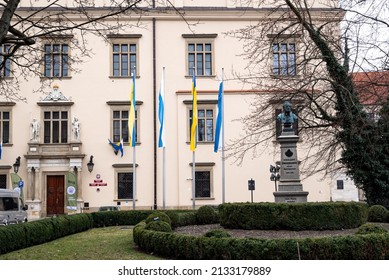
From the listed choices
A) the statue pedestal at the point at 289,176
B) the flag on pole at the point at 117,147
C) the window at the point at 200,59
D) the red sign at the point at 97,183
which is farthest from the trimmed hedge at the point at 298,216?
the window at the point at 200,59

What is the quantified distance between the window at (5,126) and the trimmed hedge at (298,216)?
2159 centimetres

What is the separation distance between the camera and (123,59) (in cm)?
3266

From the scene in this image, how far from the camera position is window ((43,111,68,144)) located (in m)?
31.8

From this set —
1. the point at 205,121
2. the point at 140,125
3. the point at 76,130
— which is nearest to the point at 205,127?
the point at 205,121

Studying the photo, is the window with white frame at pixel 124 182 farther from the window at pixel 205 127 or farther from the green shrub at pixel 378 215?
the green shrub at pixel 378 215

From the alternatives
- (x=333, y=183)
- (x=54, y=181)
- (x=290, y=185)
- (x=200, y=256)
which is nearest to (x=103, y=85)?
(x=54, y=181)

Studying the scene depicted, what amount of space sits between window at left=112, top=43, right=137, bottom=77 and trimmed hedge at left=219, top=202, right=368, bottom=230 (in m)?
19.8

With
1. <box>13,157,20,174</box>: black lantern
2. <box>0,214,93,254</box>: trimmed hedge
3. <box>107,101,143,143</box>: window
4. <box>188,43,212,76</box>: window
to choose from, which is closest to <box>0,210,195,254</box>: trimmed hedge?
<box>0,214,93,254</box>: trimmed hedge

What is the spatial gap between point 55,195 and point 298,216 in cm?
2129

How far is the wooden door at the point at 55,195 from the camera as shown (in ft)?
103

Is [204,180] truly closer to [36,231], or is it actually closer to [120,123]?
[120,123]

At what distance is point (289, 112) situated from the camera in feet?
57.6

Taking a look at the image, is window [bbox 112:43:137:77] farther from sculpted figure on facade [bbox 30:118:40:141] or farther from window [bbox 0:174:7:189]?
window [bbox 0:174:7:189]

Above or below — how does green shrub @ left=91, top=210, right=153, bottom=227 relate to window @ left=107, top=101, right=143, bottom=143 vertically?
below
